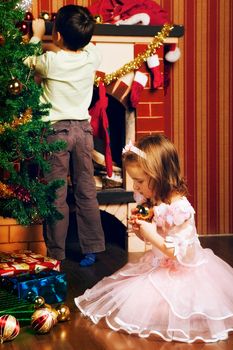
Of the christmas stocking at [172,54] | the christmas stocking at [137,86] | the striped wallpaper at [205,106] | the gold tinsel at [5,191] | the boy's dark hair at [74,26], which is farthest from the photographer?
the striped wallpaper at [205,106]

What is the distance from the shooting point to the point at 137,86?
3.90 metres

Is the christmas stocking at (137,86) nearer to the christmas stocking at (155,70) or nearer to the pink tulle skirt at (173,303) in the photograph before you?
the christmas stocking at (155,70)

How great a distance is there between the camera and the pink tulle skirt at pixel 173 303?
2.43 metres

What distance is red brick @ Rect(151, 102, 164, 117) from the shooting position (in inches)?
158

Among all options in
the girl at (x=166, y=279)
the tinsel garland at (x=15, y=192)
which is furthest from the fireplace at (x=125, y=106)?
the girl at (x=166, y=279)

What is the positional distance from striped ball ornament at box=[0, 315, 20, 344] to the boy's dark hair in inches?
61.4

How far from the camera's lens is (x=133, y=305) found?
2514 mm

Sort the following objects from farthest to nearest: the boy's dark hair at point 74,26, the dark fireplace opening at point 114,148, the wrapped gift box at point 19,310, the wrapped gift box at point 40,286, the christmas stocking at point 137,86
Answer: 1. the dark fireplace opening at point 114,148
2. the christmas stocking at point 137,86
3. the boy's dark hair at point 74,26
4. the wrapped gift box at point 40,286
5. the wrapped gift box at point 19,310

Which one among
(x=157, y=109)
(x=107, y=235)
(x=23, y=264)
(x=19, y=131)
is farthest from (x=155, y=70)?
(x=23, y=264)

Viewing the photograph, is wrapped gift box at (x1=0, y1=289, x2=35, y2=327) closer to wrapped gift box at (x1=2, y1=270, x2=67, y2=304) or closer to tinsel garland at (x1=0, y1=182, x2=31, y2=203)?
wrapped gift box at (x1=2, y1=270, x2=67, y2=304)

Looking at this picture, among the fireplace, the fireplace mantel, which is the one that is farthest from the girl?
the fireplace mantel

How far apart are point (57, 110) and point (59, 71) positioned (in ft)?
0.63

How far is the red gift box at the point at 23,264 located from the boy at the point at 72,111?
345 mm

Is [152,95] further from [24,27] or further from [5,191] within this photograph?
[5,191]
